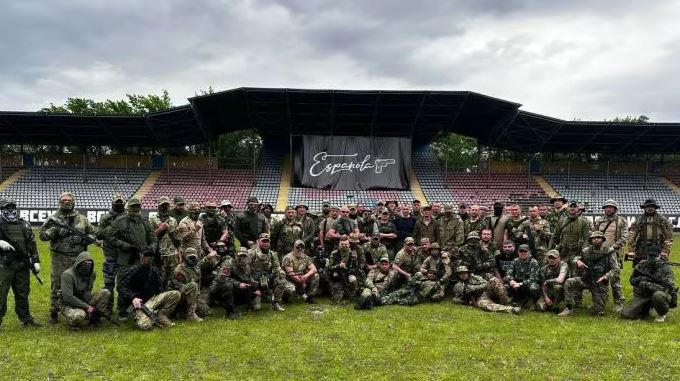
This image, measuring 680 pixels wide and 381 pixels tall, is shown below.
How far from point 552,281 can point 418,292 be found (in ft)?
8.08

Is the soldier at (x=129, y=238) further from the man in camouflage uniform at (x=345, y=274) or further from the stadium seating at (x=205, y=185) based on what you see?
the stadium seating at (x=205, y=185)

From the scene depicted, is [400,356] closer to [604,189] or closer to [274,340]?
[274,340]

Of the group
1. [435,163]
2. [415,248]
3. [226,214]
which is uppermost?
[435,163]

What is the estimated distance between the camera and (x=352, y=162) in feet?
101

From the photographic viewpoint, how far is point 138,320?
736 centimetres

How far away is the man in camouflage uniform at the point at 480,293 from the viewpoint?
8.80m

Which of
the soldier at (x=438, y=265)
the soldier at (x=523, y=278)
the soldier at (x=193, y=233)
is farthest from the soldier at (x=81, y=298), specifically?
the soldier at (x=523, y=278)

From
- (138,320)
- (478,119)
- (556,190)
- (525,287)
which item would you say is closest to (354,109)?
(478,119)

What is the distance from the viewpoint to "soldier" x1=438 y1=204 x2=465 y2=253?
1038 centimetres

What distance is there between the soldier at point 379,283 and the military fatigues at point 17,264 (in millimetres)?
5502

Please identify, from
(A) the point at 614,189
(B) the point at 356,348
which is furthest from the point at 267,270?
(A) the point at 614,189

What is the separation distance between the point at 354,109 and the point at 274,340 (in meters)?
21.8

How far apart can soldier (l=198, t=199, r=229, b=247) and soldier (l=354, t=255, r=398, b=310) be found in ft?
9.90

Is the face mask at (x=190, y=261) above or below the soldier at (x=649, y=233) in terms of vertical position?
below
